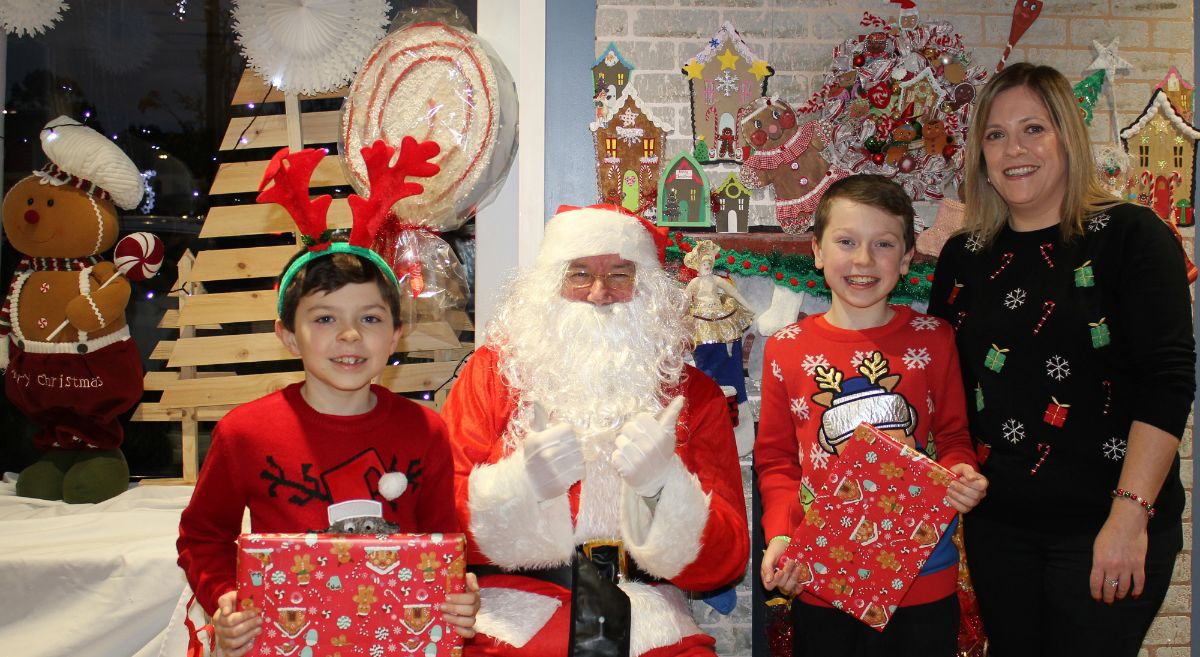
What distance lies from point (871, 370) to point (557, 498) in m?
0.83

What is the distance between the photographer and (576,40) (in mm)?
3172

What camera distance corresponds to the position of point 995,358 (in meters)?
2.15

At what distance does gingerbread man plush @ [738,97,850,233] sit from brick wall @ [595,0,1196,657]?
6 cm

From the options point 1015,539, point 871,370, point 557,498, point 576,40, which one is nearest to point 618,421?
point 557,498

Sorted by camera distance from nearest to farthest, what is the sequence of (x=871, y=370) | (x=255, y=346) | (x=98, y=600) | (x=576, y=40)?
1. (x=871, y=370)
2. (x=98, y=600)
3. (x=576, y=40)
4. (x=255, y=346)

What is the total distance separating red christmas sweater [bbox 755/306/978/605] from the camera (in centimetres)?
214

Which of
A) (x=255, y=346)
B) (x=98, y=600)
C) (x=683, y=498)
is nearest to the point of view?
(x=683, y=498)

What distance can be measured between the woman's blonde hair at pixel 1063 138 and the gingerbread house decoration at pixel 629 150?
1140 millimetres

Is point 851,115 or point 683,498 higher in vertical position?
point 851,115

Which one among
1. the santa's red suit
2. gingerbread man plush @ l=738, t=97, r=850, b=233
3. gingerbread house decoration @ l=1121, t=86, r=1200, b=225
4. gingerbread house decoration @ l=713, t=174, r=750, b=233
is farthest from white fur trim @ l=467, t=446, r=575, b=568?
gingerbread house decoration @ l=1121, t=86, r=1200, b=225

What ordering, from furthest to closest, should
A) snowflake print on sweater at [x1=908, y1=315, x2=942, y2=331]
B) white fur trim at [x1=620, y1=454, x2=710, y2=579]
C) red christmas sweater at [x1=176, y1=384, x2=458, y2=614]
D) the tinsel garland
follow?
the tinsel garland, snowflake print on sweater at [x1=908, y1=315, x2=942, y2=331], white fur trim at [x1=620, y1=454, x2=710, y2=579], red christmas sweater at [x1=176, y1=384, x2=458, y2=614]

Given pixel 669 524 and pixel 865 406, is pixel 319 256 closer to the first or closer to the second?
pixel 669 524

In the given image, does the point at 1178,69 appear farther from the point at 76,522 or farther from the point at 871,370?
the point at 76,522

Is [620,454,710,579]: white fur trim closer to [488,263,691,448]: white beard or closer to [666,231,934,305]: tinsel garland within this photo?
[488,263,691,448]: white beard
